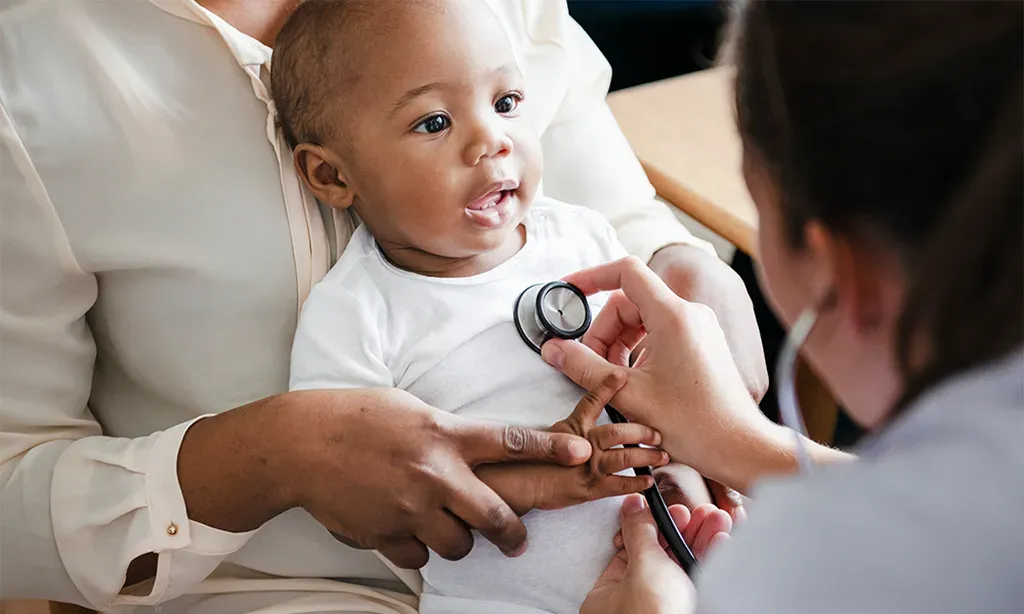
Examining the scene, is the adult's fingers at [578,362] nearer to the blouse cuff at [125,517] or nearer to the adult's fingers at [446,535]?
the adult's fingers at [446,535]

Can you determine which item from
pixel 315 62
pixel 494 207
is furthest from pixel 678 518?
pixel 315 62

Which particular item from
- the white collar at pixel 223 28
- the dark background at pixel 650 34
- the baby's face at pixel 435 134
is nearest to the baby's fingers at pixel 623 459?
the baby's face at pixel 435 134

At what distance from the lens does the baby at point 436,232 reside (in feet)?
3.50

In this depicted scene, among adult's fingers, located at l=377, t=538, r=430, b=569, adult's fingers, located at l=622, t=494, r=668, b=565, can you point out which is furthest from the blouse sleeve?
adult's fingers, located at l=622, t=494, r=668, b=565

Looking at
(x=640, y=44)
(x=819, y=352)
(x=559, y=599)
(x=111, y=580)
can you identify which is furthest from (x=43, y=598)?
Answer: (x=640, y=44)

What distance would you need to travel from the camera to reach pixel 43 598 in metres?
1.09

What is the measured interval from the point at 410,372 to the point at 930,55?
670 millimetres

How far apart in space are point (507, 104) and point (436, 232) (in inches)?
6.6

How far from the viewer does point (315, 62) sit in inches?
42.2

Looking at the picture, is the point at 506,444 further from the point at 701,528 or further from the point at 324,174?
the point at 324,174

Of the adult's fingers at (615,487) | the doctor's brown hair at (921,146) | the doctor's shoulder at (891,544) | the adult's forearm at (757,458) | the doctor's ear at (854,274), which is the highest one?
the doctor's brown hair at (921,146)

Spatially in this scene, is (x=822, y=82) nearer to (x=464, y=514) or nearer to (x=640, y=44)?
(x=464, y=514)

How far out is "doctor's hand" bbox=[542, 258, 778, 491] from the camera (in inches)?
40.1

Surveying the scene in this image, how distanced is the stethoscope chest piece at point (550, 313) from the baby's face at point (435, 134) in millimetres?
71
